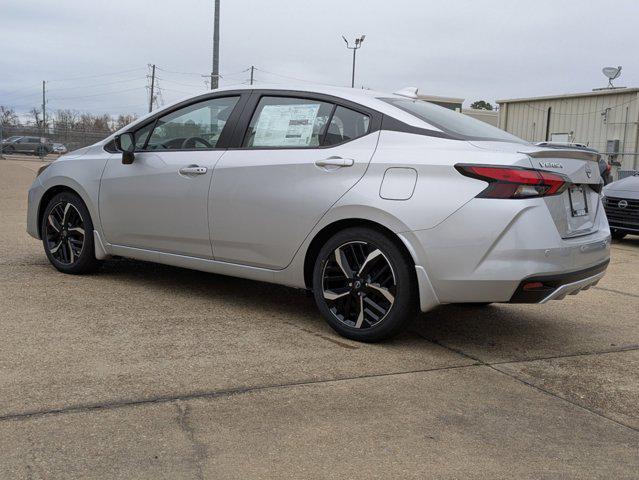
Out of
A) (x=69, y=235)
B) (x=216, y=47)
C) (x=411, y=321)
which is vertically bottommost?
(x=411, y=321)

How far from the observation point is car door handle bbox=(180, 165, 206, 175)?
16.0 feet

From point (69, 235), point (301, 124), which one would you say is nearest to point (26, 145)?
point (69, 235)

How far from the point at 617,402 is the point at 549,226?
99cm

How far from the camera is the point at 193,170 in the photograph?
4.93 m

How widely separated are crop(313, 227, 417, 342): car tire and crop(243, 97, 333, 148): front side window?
0.74m

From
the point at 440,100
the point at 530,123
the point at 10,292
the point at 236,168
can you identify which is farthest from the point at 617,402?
the point at 440,100

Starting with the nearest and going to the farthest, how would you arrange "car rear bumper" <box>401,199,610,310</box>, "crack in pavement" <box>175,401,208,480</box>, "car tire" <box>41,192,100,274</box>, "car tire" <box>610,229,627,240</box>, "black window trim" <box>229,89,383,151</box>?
"crack in pavement" <box>175,401,208,480</box> < "car rear bumper" <box>401,199,610,310</box> < "black window trim" <box>229,89,383,151</box> < "car tire" <box>41,192,100,274</box> < "car tire" <box>610,229,627,240</box>

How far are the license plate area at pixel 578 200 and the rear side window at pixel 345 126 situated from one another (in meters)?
1.30

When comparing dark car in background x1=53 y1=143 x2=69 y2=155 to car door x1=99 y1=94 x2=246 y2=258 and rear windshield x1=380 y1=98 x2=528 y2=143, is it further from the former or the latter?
rear windshield x1=380 y1=98 x2=528 y2=143

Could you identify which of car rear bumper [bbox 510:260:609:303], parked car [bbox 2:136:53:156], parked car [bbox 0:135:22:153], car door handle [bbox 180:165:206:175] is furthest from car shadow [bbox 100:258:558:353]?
parked car [bbox 0:135:22:153]

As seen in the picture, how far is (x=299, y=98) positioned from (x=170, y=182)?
118 centimetres

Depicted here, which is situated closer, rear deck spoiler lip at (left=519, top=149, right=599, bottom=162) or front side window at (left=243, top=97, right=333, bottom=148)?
rear deck spoiler lip at (left=519, top=149, right=599, bottom=162)

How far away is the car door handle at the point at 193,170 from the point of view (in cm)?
489

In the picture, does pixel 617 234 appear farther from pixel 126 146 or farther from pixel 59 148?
pixel 59 148
